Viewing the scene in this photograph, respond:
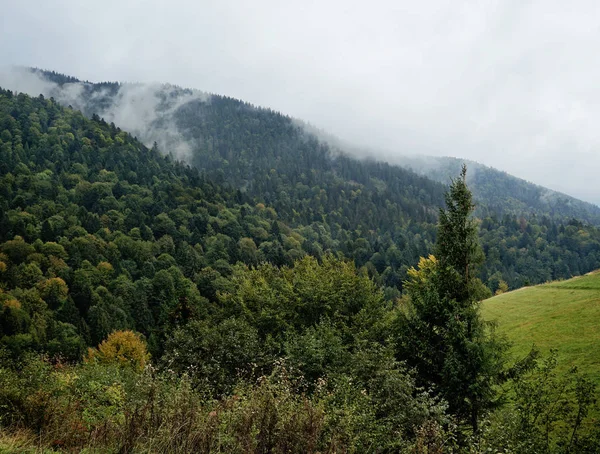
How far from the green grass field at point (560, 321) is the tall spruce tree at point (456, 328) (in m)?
2.09

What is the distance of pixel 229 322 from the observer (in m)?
24.5

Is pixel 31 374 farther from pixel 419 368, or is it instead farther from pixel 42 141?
pixel 42 141

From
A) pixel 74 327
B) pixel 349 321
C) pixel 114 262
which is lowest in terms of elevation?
pixel 74 327

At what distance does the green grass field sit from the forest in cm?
205

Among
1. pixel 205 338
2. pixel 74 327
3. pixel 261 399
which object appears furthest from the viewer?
pixel 74 327

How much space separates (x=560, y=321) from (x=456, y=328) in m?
18.7

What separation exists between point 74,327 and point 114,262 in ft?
91.0

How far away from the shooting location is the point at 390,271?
129250mm

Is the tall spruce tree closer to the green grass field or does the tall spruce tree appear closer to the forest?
the forest

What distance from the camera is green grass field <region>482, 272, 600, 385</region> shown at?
20.8 metres

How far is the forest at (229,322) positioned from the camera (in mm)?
7758

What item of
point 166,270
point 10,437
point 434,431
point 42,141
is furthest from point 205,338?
point 42,141

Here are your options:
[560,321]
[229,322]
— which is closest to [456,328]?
[229,322]

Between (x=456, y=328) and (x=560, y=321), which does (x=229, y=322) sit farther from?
(x=560, y=321)
